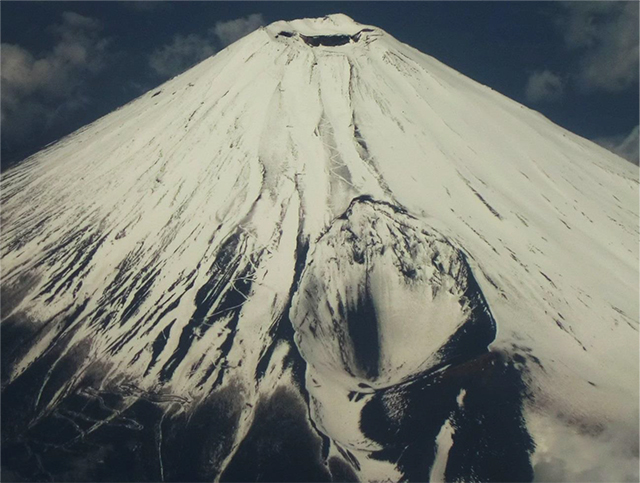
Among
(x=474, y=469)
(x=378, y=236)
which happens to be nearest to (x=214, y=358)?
(x=378, y=236)

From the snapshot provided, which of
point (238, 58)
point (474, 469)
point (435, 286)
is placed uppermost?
point (238, 58)

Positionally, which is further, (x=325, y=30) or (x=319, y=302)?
(x=325, y=30)

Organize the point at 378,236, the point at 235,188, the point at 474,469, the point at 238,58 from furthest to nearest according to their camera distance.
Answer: the point at 238,58, the point at 235,188, the point at 378,236, the point at 474,469

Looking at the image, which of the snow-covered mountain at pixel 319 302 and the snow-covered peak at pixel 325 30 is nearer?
the snow-covered mountain at pixel 319 302

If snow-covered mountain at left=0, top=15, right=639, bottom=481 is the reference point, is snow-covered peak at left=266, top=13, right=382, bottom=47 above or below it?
above

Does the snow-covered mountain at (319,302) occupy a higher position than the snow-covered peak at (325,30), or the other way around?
the snow-covered peak at (325,30)

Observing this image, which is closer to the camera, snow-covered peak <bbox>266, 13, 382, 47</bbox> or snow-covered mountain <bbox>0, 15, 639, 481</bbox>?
snow-covered mountain <bbox>0, 15, 639, 481</bbox>

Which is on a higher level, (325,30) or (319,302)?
(325,30)

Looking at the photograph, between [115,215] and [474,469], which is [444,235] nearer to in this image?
[474,469]
